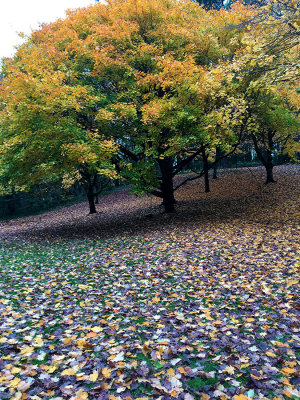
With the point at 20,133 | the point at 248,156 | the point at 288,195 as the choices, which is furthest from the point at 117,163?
the point at 248,156

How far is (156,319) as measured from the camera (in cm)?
479

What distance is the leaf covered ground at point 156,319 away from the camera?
314 centimetres

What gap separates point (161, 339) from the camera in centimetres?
410

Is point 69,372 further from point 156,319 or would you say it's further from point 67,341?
point 156,319

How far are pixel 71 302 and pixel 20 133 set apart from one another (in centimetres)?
881

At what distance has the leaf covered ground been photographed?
124 inches

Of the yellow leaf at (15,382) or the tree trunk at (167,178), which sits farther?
the tree trunk at (167,178)

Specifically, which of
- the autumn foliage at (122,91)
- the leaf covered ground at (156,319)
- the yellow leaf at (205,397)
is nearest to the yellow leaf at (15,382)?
the leaf covered ground at (156,319)

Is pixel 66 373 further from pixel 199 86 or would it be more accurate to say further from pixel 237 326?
pixel 199 86

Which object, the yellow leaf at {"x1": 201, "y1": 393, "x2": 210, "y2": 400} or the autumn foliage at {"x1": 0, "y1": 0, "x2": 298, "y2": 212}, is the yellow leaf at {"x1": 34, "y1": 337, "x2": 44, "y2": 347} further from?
the autumn foliage at {"x1": 0, "y1": 0, "x2": 298, "y2": 212}

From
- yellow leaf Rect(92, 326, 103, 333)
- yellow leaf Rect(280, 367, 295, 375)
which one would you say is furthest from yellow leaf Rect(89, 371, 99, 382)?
yellow leaf Rect(280, 367, 295, 375)

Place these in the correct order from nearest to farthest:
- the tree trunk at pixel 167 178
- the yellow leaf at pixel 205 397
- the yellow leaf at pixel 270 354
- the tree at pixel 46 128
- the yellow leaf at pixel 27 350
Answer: the yellow leaf at pixel 205 397
the yellow leaf at pixel 270 354
the yellow leaf at pixel 27 350
the tree at pixel 46 128
the tree trunk at pixel 167 178

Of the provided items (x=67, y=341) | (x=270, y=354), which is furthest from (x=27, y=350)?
(x=270, y=354)

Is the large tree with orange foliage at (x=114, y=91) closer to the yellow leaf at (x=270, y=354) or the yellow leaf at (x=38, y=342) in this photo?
the yellow leaf at (x=38, y=342)
